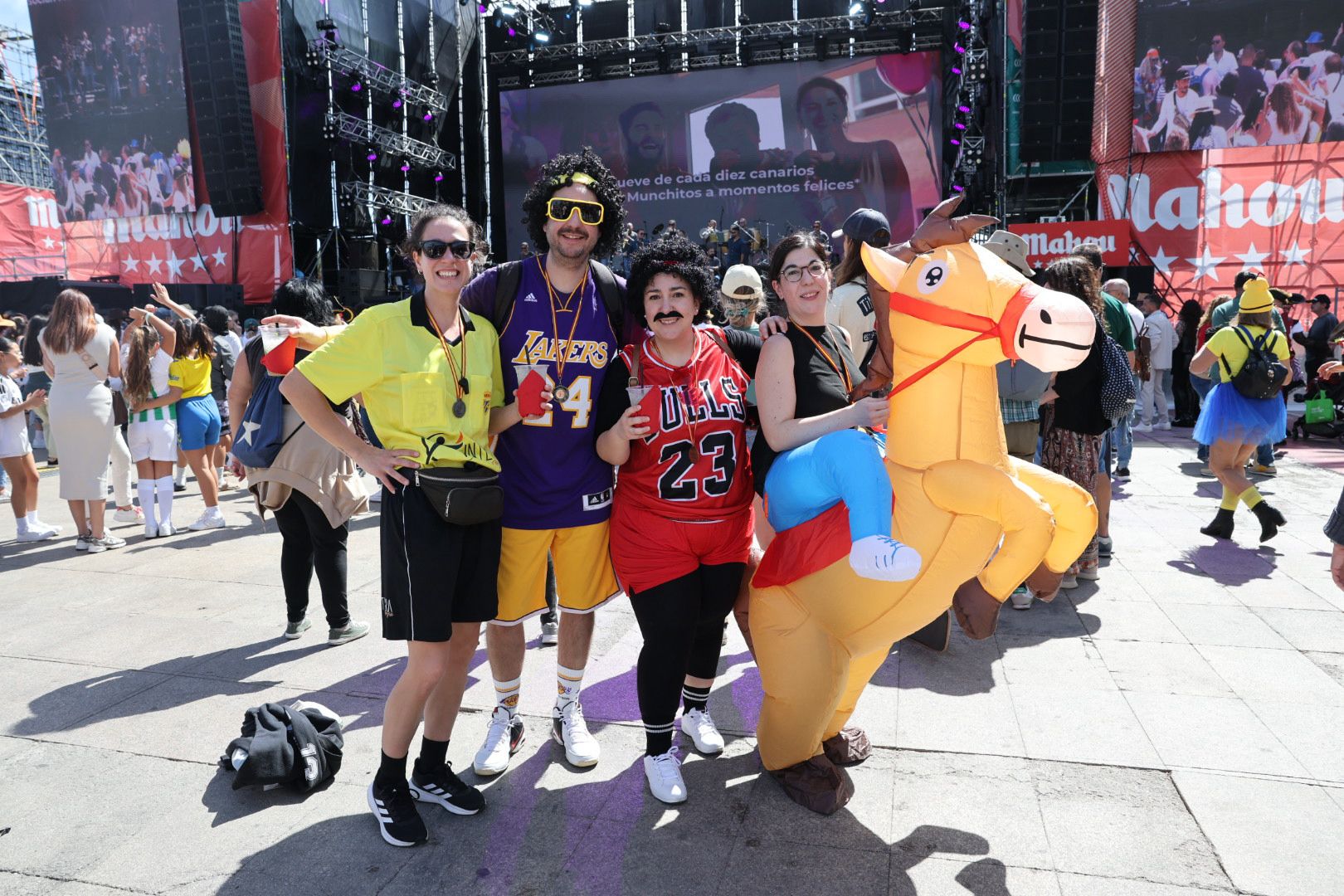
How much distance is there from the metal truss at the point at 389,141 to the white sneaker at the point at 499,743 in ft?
52.4

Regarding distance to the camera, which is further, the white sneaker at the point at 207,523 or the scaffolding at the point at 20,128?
the scaffolding at the point at 20,128

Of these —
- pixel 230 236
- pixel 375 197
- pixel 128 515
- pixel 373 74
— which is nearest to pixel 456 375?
pixel 128 515

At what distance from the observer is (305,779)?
9.06 ft

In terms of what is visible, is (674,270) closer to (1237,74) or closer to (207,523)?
(207,523)

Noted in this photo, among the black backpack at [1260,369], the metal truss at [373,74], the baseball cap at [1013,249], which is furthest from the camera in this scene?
the metal truss at [373,74]

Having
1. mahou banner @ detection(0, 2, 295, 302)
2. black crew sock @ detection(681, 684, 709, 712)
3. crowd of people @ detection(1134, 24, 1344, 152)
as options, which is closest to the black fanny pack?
black crew sock @ detection(681, 684, 709, 712)

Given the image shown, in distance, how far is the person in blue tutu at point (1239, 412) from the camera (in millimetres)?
5480

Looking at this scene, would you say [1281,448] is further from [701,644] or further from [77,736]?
[77,736]

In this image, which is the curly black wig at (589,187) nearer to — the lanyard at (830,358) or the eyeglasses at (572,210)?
the eyeglasses at (572,210)

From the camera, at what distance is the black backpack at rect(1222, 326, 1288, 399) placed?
5461 millimetres

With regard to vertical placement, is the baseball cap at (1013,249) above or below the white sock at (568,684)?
above

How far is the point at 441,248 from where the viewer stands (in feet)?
8.24

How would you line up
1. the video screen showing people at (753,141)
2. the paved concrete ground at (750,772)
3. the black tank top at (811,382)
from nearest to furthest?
the paved concrete ground at (750,772) < the black tank top at (811,382) < the video screen showing people at (753,141)

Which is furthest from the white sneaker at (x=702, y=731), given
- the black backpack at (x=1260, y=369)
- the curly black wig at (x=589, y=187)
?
the black backpack at (x=1260, y=369)
